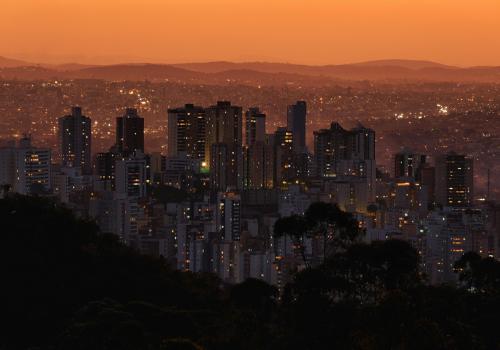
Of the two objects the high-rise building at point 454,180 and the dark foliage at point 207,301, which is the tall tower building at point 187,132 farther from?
the dark foliage at point 207,301

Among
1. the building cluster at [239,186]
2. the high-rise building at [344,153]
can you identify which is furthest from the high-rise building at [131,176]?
the high-rise building at [344,153]

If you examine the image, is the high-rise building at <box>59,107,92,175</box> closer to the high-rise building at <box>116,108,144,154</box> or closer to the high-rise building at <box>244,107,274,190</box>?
the high-rise building at <box>116,108,144,154</box>

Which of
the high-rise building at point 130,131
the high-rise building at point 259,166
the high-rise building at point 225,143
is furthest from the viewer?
the high-rise building at point 130,131

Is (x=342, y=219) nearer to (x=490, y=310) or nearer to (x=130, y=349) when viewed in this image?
(x=490, y=310)

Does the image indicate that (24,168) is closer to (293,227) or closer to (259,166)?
(259,166)

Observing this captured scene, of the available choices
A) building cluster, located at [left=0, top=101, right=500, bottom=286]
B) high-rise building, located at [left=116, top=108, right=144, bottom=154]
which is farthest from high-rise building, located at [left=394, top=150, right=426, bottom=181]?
high-rise building, located at [left=116, top=108, right=144, bottom=154]

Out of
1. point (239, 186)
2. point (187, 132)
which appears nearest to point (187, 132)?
point (187, 132)

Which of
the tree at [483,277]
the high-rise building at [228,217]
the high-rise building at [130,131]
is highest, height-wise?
the tree at [483,277]
